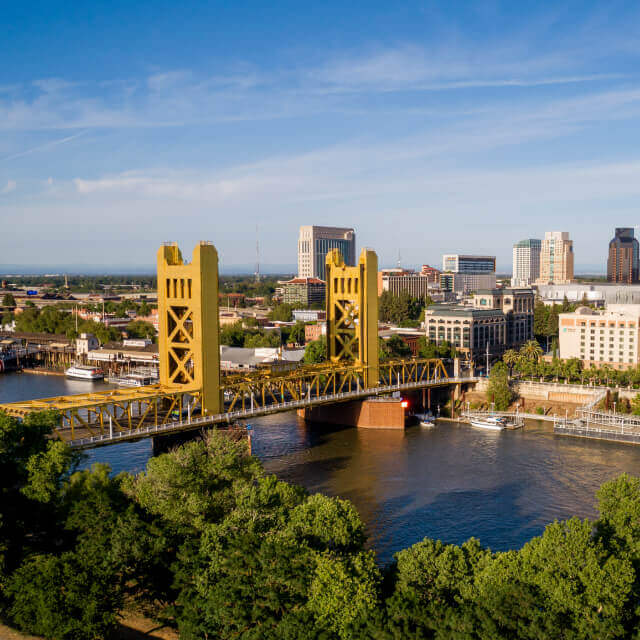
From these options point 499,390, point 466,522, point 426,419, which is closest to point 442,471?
point 466,522

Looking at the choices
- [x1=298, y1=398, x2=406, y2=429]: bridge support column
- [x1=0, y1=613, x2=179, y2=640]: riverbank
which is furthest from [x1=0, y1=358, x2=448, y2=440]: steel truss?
[x1=0, y1=613, x2=179, y2=640]: riverbank

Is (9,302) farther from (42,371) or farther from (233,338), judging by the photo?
(233,338)

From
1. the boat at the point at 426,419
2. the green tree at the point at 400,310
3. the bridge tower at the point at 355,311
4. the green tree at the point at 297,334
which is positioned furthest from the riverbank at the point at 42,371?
the green tree at the point at 400,310

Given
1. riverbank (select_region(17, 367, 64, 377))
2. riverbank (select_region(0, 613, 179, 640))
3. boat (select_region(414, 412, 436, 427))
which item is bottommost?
Result: riverbank (select_region(17, 367, 64, 377))

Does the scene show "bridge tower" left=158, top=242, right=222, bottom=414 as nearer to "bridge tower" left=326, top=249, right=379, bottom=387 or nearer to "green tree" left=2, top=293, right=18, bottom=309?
"bridge tower" left=326, top=249, right=379, bottom=387

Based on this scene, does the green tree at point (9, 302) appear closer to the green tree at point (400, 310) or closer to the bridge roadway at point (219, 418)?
the green tree at point (400, 310)

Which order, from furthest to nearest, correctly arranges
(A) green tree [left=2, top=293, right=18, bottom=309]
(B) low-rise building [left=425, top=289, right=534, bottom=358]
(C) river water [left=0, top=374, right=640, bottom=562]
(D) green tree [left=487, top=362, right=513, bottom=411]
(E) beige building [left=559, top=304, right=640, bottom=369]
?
(A) green tree [left=2, top=293, right=18, bottom=309] → (B) low-rise building [left=425, top=289, right=534, bottom=358] → (E) beige building [left=559, top=304, right=640, bottom=369] → (D) green tree [left=487, top=362, right=513, bottom=411] → (C) river water [left=0, top=374, right=640, bottom=562]
